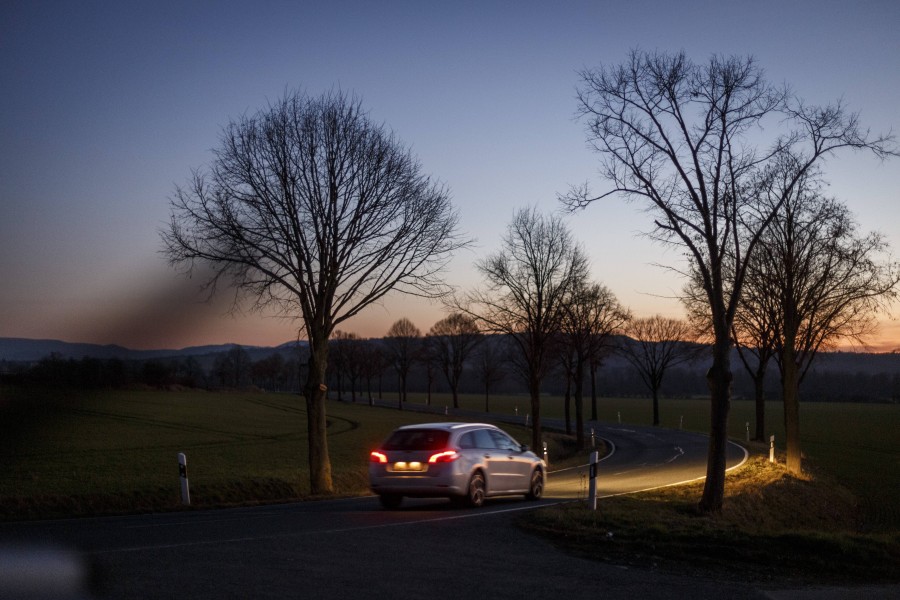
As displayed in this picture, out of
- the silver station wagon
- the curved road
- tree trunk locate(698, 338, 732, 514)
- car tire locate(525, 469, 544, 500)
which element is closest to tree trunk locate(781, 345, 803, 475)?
car tire locate(525, 469, 544, 500)

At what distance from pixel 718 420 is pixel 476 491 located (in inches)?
186

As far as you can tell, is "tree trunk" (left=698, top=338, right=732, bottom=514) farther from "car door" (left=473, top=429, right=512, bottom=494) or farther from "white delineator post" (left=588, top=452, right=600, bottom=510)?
"car door" (left=473, top=429, right=512, bottom=494)

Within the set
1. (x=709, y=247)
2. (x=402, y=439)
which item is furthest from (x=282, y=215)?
(x=709, y=247)

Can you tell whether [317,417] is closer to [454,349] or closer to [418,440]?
[418,440]

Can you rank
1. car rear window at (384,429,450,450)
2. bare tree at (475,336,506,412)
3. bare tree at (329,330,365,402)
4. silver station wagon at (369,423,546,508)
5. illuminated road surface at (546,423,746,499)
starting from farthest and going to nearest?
bare tree at (329,330,365,402)
bare tree at (475,336,506,412)
illuminated road surface at (546,423,746,499)
car rear window at (384,429,450,450)
silver station wagon at (369,423,546,508)

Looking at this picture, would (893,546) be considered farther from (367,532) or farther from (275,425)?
(275,425)

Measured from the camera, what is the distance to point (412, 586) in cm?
808

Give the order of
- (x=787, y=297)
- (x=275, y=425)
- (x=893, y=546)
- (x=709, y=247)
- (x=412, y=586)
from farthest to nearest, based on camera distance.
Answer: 1. (x=275, y=425)
2. (x=787, y=297)
3. (x=709, y=247)
4. (x=893, y=546)
5. (x=412, y=586)

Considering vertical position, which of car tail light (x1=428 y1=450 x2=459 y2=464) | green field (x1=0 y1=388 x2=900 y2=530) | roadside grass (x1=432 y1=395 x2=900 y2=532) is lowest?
roadside grass (x1=432 y1=395 x2=900 y2=532)

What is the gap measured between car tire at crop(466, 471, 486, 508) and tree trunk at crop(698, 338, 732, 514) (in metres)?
4.13

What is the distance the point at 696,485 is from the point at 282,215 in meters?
13.2

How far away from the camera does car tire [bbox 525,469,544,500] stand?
60.5 feet

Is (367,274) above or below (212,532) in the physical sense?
above

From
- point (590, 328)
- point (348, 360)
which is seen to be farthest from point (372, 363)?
point (590, 328)
